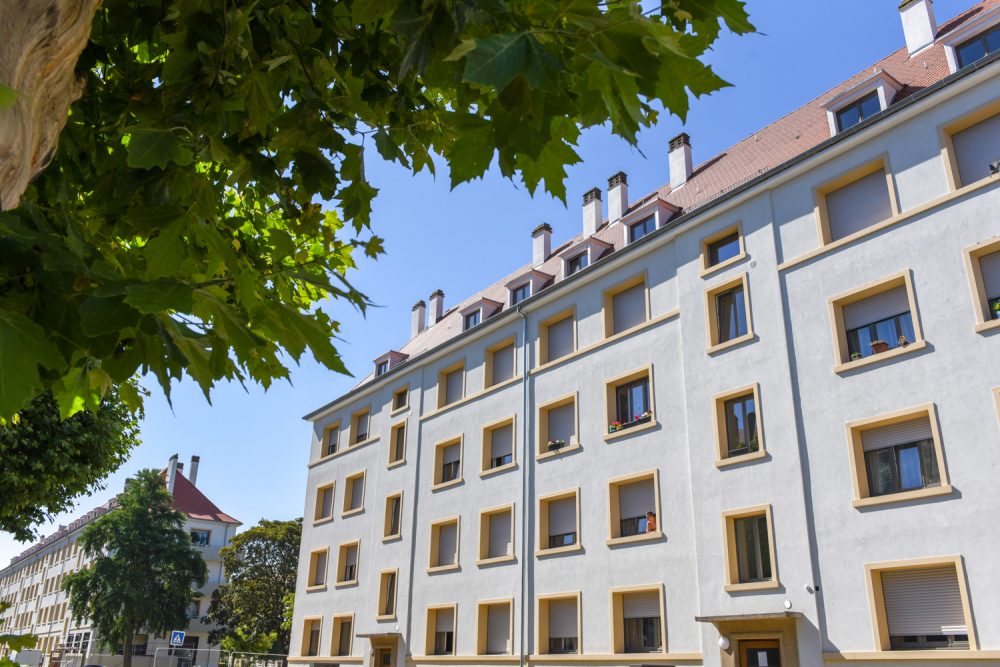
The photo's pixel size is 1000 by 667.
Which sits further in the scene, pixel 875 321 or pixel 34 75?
pixel 875 321

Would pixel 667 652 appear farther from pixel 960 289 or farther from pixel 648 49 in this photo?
pixel 648 49

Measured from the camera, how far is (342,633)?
30.4 m

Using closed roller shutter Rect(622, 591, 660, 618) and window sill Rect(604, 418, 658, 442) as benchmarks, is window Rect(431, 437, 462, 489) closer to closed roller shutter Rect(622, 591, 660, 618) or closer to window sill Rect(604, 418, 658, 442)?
window sill Rect(604, 418, 658, 442)

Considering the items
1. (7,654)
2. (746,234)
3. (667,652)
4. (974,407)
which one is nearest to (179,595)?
(667,652)

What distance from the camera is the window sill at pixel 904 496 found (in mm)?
14320

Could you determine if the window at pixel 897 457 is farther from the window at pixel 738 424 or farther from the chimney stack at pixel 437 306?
the chimney stack at pixel 437 306

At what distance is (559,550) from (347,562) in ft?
41.9

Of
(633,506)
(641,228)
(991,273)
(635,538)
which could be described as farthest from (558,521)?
(991,273)

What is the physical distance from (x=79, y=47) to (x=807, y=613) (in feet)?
54.1

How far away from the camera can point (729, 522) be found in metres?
17.6

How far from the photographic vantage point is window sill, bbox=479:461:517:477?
2422cm

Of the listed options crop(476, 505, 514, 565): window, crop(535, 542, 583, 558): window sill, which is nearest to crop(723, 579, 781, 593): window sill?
crop(535, 542, 583, 558): window sill

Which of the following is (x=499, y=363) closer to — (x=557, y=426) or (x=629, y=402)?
(x=557, y=426)

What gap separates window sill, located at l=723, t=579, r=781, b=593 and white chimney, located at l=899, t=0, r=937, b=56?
1370 centimetres
